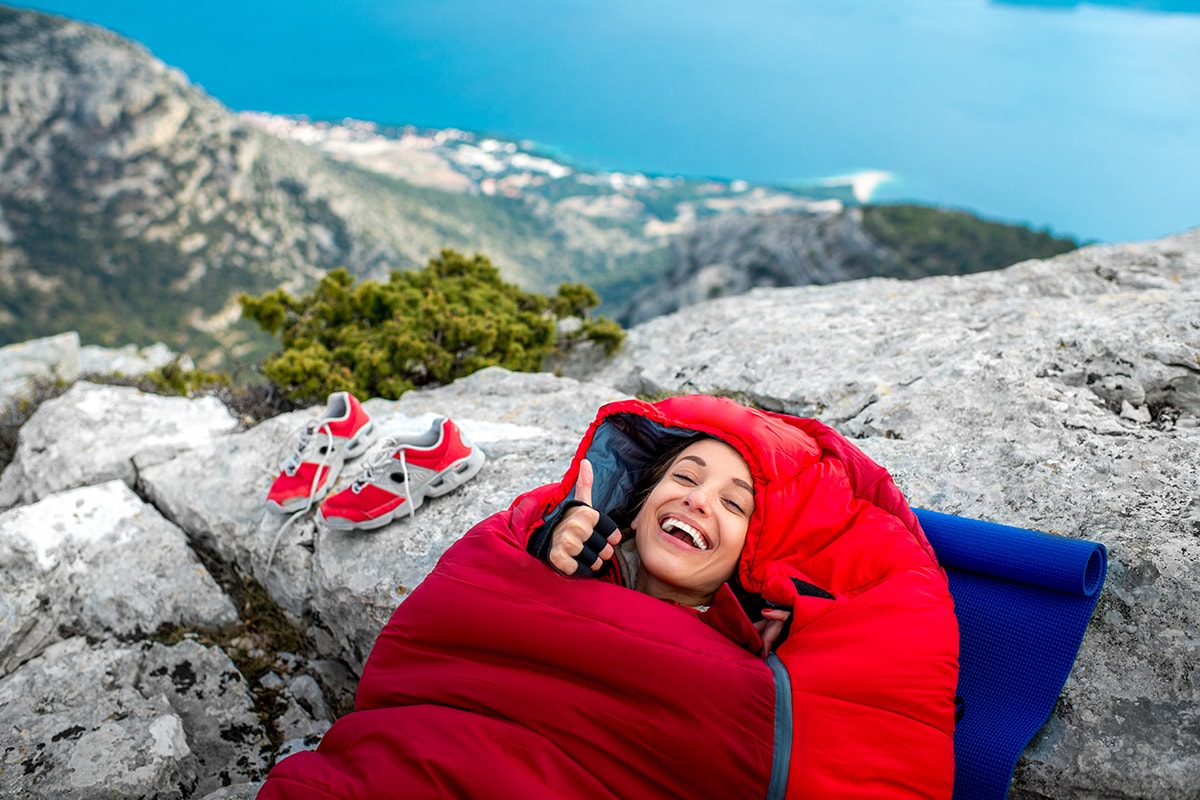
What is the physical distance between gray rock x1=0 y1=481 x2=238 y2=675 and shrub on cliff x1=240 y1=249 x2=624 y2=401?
2.17 m

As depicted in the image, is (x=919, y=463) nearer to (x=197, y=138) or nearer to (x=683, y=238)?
(x=683, y=238)

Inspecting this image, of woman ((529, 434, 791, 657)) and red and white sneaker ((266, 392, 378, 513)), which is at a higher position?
woman ((529, 434, 791, 657))

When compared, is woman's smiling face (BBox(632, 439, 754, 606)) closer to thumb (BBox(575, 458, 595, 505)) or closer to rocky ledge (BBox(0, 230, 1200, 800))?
thumb (BBox(575, 458, 595, 505))

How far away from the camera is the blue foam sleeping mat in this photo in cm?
226

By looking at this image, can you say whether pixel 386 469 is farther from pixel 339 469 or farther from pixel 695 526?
pixel 695 526

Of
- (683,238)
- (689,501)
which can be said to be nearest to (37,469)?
(689,501)

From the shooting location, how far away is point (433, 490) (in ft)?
12.7

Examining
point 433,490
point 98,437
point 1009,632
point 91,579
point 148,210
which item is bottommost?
point 91,579

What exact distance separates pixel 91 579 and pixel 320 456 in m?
1.49

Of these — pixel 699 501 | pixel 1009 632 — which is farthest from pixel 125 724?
pixel 1009 632

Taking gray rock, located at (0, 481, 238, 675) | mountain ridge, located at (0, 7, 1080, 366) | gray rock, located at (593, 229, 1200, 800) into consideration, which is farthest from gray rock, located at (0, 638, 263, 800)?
mountain ridge, located at (0, 7, 1080, 366)

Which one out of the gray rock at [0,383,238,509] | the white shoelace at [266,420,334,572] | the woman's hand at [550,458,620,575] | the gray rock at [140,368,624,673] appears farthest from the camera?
the gray rock at [0,383,238,509]

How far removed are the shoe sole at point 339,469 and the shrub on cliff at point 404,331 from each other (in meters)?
1.88

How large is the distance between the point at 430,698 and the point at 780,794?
1152 mm
